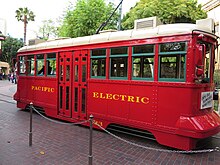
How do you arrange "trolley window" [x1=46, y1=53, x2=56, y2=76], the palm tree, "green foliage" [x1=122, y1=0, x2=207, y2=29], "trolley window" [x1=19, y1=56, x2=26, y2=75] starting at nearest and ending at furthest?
1. "trolley window" [x1=46, y1=53, x2=56, y2=76]
2. "trolley window" [x1=19, y1=56, x2=26, y2=75]
3. "green foliage" [x1=122, y1=0, x2=207, y2=29]
4. the palm tree

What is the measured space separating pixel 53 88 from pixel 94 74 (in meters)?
2.02

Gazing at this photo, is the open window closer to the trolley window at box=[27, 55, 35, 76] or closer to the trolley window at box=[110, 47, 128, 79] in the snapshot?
the trolley window at box=[110, 47, 128, 79]

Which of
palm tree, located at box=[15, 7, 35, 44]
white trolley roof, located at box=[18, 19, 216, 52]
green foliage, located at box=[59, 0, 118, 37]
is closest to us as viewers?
white trolley roof, located at box=[18, 19, 216, 52]

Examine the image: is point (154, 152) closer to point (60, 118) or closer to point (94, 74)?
point (94, 74)

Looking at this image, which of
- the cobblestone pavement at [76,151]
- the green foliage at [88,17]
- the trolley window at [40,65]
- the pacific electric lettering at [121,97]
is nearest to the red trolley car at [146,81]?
the pacific electric lettering at [121,97]

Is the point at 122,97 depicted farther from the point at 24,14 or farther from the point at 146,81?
→ the point at 24,14

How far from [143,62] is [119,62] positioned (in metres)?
0.74

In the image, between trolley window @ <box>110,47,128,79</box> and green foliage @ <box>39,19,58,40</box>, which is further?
green foliage @ <box>39,19,58,40</box>

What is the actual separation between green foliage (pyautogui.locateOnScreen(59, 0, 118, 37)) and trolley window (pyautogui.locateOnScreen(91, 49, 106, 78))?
8865 millimetres

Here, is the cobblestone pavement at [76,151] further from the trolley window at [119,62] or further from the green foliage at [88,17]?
the green foliage at [88,17]

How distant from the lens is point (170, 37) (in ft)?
17.0

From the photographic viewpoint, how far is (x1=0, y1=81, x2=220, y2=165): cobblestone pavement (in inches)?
180

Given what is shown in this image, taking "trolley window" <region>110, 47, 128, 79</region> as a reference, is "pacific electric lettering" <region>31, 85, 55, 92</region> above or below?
below

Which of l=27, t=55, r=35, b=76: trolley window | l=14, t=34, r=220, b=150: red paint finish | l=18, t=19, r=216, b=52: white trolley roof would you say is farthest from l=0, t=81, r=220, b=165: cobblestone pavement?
l=27, t=55, r=35, b=76: trolley window
